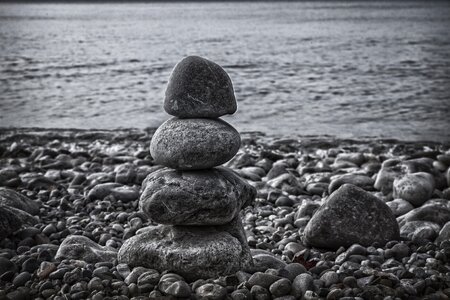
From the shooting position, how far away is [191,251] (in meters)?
6.32

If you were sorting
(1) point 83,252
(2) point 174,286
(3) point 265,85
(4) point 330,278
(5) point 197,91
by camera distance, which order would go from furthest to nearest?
(3) point 265,85 → (1) point 83,252 → (5) point 197,91 → (4) point 330,278 → (2) point 174,286

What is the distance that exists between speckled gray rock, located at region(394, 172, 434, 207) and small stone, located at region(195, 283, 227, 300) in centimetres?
443

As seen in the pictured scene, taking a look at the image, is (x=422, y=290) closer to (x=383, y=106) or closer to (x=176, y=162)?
(x=176, y=162)

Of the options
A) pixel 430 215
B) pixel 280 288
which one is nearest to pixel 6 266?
pixel 280 288

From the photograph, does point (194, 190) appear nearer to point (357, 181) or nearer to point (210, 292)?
point (210, 292)

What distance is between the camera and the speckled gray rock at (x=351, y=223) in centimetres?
744

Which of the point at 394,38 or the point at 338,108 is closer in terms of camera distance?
the point at 338,108

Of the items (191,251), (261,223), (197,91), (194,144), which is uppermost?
(197,91)

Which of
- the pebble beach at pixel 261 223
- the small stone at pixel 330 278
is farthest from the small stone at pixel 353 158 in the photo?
the small stone at pixel 330 278

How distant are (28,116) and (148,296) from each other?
44.5 ft

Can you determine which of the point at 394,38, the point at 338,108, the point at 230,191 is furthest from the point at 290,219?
the point at 394,38

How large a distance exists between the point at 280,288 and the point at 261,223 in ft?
9.15

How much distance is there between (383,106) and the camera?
1966cm

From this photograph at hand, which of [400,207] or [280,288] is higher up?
[280,288]
